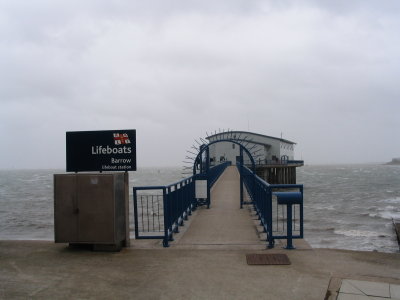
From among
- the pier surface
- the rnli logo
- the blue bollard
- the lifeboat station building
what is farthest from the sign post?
the lifeboat station building

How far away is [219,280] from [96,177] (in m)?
2.82

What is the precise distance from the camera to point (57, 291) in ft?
15.9

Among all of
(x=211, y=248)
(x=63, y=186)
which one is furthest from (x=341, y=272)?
(x=63, y=186)

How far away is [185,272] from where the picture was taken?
219 inches

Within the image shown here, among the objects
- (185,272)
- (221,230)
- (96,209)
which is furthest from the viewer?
(221,230)

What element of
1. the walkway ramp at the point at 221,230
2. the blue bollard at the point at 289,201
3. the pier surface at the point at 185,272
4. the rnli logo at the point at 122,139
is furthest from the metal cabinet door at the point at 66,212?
the blue bollard at the point at 289,201

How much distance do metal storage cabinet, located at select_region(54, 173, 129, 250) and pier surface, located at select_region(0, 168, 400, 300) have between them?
11.0 inches

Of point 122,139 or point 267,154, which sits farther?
point 267,154

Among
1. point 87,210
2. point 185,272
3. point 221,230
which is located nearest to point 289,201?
point 185,272

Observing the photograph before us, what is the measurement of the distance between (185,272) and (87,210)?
2.16m

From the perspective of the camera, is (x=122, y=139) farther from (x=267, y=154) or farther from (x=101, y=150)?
(x=267, y=154)

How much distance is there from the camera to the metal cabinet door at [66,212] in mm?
6773

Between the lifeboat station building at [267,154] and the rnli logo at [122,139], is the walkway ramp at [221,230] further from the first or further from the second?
the lifeboat station building at [267,154]

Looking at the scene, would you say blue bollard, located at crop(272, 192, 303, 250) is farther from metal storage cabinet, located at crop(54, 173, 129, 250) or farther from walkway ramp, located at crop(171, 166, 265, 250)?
metal storage cabinet, located at crop(54, 173, 129, 250)
